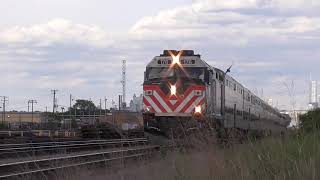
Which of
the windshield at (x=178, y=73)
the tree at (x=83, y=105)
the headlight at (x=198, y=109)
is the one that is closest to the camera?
the headlight at (x=198, y=109)

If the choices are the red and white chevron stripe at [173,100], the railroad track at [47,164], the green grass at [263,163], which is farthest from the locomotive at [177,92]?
the green grass at [263,163]

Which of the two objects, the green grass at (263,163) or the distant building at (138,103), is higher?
the distant building at (138,103)

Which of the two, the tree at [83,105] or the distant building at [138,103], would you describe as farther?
the tree at [83,105]

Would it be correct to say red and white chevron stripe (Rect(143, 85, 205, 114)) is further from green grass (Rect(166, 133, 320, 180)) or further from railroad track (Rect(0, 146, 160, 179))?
green grass (Rect(166, 133, 320, 180))

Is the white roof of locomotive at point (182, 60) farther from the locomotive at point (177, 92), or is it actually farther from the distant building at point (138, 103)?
the distant building at point (138, 103)

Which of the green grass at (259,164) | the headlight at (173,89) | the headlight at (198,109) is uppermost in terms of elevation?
the headlight at (173,89)

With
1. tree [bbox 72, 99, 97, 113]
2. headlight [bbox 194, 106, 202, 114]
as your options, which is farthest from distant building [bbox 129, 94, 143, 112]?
tree [bbox 72, 99, 97, 113]

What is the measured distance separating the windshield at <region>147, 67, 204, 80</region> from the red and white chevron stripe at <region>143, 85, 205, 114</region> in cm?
55

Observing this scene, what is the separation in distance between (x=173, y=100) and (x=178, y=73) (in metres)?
1.05

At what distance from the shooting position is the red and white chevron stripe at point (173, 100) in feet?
65.3

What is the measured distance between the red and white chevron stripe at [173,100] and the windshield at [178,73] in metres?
0.55

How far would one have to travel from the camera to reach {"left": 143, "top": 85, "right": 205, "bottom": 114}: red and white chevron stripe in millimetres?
19891

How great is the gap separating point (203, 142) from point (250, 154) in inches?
101

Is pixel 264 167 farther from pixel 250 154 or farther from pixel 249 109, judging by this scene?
pixel 249 109
